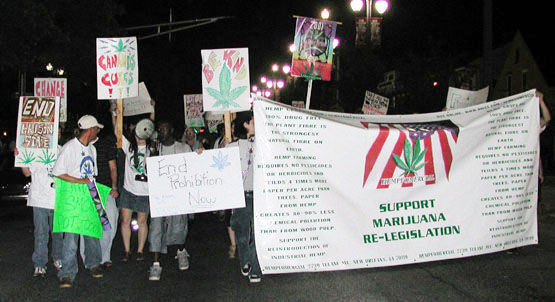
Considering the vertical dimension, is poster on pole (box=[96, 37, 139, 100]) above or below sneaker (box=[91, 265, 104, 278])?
above

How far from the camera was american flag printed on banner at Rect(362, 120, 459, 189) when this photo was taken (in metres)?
5.89

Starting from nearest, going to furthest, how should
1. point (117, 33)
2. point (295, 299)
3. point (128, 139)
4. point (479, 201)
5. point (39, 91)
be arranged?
1. point (295, 299)
2. point (479, 201)
3. point (128, 139)
4. point (39, 91)
5. point (117, 33)

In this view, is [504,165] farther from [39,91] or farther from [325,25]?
[39,91]

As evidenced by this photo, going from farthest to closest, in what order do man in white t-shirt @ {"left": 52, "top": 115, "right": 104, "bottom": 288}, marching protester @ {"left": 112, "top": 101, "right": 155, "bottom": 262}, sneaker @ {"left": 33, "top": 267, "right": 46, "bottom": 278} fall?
marching protester @ {"left": 112, "top": 101, "right": 155, "bottom": 262} < sneaker @ {"left": 33, "top": 267, "right": 46, "bottom": 278} < man in white t-shirt @ {"left": 52, "top": 115, "right": 104, "bottom": 288}

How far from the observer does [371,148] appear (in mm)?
5891

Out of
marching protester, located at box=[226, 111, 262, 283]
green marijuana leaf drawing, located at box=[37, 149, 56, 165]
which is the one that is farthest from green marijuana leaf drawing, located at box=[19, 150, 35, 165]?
marching protester, located at box=[226, 111, 262, 283]

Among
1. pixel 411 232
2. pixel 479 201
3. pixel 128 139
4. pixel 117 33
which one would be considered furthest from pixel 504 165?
pixel 117 33

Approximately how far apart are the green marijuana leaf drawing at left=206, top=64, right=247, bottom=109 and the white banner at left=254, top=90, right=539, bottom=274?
1000 mm

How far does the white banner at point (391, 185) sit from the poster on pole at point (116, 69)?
2.76 meters

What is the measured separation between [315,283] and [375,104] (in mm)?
8387

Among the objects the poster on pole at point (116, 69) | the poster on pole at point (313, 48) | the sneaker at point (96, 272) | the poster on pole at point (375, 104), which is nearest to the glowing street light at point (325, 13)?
the poster on pole at point (375, 104)

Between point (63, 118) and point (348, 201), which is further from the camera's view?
point (63, 118)

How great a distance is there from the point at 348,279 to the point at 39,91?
5.93 metres

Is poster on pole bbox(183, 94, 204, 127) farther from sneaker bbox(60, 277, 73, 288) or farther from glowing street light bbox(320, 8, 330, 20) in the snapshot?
sneaker bbox(60, 277, 73, 288)
